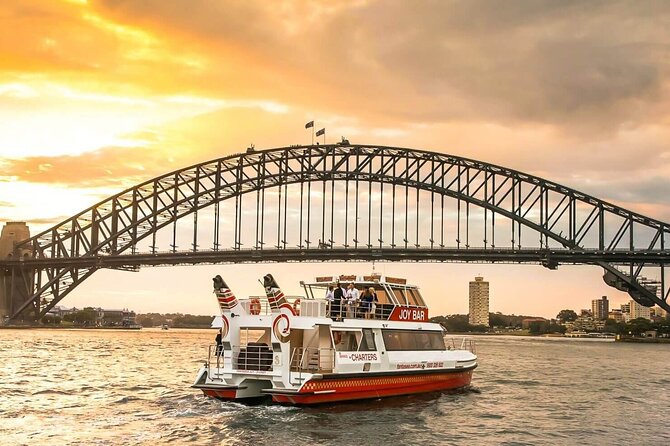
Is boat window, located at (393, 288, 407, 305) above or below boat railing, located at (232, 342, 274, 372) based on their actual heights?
above

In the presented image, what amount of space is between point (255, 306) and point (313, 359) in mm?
2809

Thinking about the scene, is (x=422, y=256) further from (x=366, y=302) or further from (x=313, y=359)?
(x=313, y=359)

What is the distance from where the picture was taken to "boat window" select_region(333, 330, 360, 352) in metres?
29.1

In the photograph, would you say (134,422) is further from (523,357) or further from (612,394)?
(523,357)

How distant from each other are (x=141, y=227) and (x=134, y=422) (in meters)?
89.6

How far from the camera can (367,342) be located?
29891 millimetres

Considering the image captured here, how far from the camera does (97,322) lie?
192750 mm

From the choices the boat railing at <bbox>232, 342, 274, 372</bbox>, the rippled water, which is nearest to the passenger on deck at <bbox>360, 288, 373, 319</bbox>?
the rippled water

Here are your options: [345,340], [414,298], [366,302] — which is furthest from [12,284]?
[345,340]

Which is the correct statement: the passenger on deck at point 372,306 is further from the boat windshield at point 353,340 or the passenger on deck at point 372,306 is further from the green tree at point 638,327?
the green tree at point 638,327

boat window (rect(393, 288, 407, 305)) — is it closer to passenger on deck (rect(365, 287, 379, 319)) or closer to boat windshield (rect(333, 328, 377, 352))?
passenger on deck (rect(365, 287, 379, 319))

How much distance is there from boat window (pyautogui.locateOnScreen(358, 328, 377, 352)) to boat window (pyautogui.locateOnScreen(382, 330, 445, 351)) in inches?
30.7

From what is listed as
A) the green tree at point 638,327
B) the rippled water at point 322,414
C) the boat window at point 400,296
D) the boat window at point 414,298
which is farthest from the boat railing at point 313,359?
the green tree at point 638,327

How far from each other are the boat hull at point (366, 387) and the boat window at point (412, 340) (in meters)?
1.05
